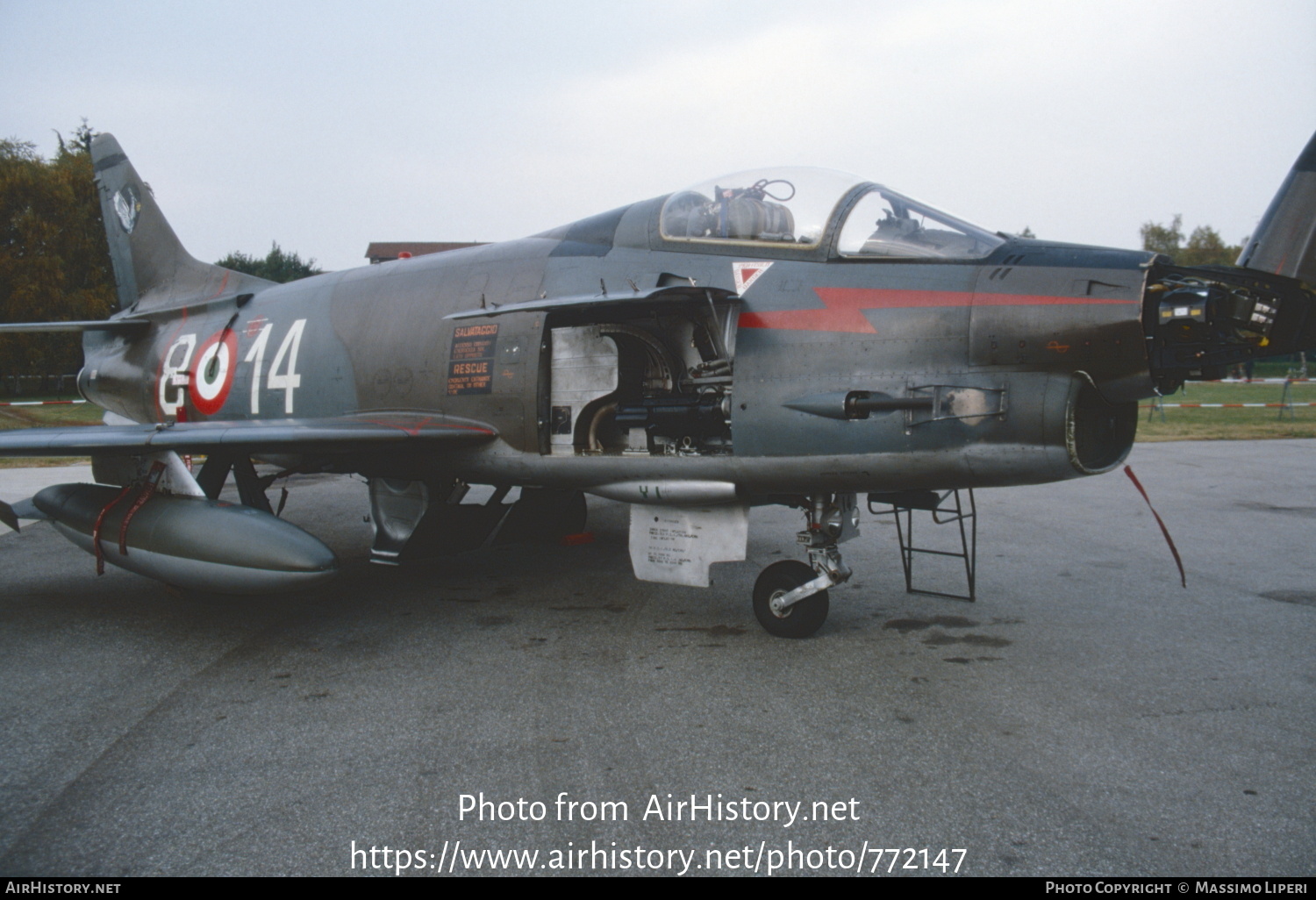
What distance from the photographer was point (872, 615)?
19.1ft

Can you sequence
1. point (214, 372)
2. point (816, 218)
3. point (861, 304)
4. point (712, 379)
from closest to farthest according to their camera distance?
point (861, 304)
point (816, 218)
point (712, 379)
point (214, 372)

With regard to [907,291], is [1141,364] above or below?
below

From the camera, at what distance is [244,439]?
19.0ft

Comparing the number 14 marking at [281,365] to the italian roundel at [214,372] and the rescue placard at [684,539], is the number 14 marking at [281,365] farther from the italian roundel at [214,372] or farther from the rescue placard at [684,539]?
the rescue placard at [684,539]

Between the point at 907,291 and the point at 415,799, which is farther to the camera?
the point at 907,291

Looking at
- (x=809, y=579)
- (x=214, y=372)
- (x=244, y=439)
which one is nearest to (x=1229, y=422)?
(x=809, y=579)

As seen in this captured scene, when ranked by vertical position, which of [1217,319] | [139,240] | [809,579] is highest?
[139,240]

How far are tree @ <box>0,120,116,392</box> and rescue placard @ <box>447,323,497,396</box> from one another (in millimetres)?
34910

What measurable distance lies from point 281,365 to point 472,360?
8.79 ft

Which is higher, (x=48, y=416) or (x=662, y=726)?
(x=662, y=726)

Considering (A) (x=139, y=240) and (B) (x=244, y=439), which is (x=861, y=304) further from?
(A) (x=139, y=240)
